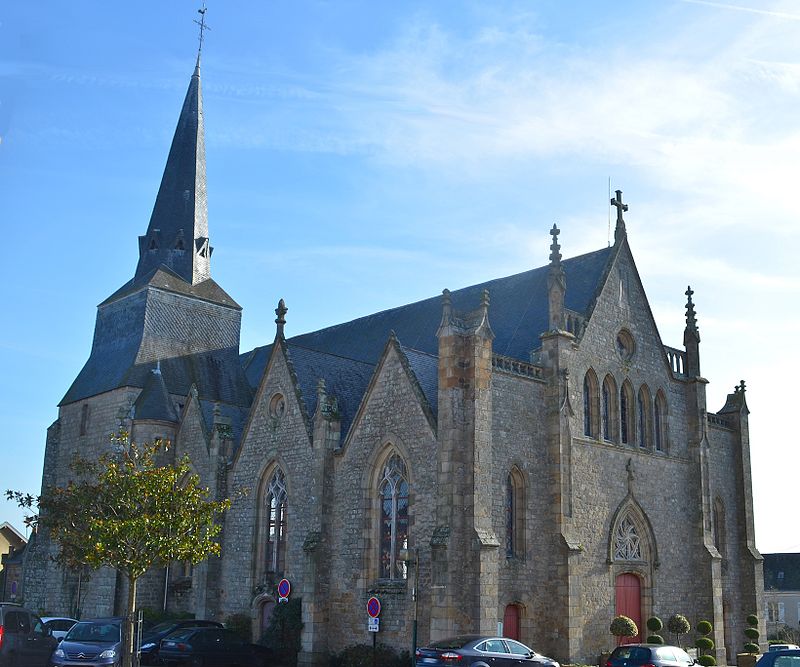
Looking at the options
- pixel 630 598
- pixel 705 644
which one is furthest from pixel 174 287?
pixel 705 644

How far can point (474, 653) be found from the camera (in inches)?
791

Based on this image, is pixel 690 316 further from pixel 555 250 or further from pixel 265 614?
pixel 265 614

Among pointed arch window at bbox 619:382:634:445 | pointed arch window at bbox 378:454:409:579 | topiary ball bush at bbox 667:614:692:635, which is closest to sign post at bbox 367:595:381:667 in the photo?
pointed arch window at bbox 378:454:409:579

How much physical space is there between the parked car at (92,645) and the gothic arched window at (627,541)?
14702 millimetres

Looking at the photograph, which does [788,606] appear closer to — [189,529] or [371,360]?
[371,360]

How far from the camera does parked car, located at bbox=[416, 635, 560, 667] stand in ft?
65.5

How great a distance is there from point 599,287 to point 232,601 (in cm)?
1586

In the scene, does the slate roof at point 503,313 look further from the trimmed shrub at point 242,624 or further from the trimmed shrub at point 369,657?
the trimmed shrub at point 242,624

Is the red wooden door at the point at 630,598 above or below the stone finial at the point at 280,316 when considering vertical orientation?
below

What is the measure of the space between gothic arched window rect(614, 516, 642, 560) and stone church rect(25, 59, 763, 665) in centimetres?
6

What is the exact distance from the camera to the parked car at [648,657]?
2106 cm

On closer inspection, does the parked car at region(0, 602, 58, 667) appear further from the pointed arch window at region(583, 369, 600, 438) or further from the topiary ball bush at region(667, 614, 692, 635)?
the topiary ball bush at region(667, 614, 692, 635)

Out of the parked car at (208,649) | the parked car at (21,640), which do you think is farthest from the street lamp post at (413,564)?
the parked car at (21,640)

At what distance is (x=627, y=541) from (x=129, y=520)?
15.9 metres
